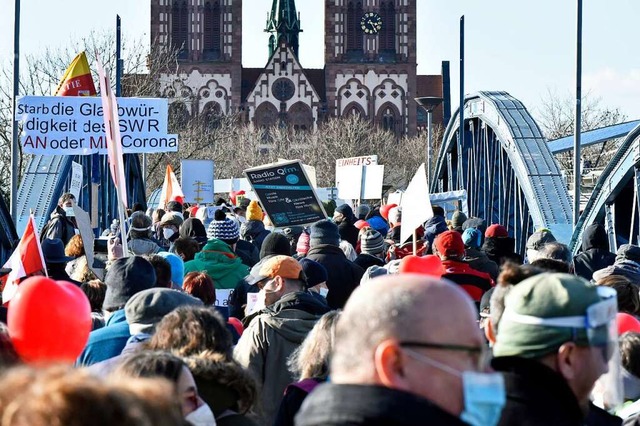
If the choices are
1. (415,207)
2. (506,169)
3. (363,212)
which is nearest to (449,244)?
(415,207)

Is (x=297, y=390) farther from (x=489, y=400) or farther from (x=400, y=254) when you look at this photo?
(x=400, y=254)

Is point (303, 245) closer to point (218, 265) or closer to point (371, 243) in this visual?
point (371, 243)

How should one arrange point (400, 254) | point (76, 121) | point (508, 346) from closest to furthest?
Result: point (508, 346) → point (400, 254) → point (76, 121)

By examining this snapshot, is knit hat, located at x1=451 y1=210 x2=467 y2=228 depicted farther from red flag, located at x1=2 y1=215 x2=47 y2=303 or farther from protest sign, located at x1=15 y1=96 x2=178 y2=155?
red flag, located at x1=2 y1=215 x2=47 y2=303

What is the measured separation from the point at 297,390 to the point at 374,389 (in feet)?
6.92

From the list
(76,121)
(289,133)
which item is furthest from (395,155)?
(76,121)

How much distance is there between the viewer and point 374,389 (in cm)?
274

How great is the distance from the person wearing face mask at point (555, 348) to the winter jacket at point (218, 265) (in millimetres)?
5598

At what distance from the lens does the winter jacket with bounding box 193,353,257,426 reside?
14.3 ft

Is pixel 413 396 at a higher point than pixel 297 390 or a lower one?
higher


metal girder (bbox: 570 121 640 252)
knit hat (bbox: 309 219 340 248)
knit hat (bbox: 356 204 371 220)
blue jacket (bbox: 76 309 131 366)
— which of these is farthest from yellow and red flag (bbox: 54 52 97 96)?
blue jacket (bbox: 76 309 131 366)

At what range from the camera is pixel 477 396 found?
2742 mm

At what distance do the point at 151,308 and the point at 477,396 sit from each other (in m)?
2.51

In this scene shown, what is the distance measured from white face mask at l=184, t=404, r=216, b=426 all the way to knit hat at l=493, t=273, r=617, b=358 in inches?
32.9
